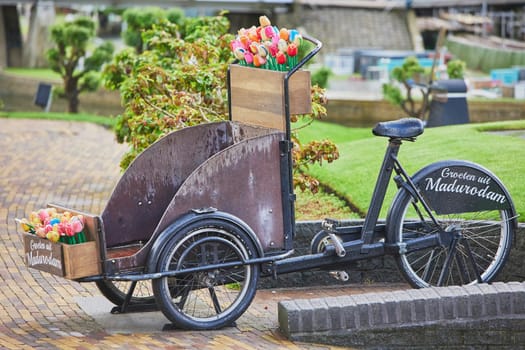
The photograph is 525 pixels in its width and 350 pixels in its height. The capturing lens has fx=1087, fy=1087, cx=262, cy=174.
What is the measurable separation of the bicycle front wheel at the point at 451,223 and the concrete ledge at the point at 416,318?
435mm

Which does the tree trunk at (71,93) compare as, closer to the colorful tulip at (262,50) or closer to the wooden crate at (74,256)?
the colorful tulip at (262,50)

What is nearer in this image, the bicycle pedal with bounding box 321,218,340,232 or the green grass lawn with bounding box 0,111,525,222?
the bicycle pedal with bounding box 321,218,340,232

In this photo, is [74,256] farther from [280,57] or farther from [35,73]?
[35,73]

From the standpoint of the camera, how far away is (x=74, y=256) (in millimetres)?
6078

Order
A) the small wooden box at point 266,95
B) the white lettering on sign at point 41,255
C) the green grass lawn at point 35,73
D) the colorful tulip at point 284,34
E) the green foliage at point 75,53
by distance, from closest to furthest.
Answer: the white lettering on sign at point 41,255 → the small wooden box at point 266,95 → the colorful tulip at point 284,34 → the green foliage at point 75,53 → the green grass lawn at point 35,73

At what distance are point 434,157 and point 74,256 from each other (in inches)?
211

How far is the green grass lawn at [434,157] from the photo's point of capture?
9.58m

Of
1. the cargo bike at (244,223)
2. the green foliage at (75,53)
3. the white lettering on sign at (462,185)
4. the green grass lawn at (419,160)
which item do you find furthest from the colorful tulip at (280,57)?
the green foliage at (75,53)

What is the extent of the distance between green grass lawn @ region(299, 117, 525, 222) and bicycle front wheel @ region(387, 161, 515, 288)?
124 cm

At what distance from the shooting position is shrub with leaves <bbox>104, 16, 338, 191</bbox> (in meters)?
9.49

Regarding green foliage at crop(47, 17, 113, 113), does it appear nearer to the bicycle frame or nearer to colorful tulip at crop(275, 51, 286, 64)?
colorful tulip at crop(275, 51, 286, 64)

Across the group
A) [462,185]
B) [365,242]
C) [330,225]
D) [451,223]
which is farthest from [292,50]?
[451,223]

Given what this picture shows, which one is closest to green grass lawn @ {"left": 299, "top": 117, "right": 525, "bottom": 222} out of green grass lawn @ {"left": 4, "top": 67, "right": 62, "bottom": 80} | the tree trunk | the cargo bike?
the cargo bike

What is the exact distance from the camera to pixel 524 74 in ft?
96.2
